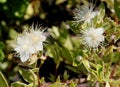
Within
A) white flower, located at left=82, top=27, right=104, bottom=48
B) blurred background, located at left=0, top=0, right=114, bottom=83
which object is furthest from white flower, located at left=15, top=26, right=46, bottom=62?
blurred background, located at left=0, top=0, right=114, bottom=83

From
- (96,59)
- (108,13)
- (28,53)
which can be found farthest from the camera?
(108,13)

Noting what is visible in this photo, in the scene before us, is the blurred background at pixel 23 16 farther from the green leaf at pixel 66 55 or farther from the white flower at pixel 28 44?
the white flower at pixel 28 44

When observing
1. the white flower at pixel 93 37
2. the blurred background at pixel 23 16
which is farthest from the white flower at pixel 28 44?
the blurred background at pixel 23 16

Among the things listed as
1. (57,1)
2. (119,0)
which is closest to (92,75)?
(119,0)

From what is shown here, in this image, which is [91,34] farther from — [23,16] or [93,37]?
[23,16]

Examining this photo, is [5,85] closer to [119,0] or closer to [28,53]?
[28,53]
